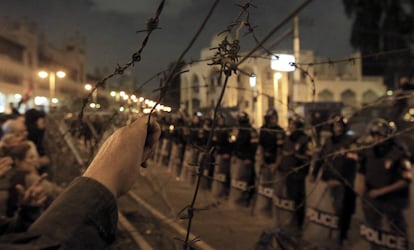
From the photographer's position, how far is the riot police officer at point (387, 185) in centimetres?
493

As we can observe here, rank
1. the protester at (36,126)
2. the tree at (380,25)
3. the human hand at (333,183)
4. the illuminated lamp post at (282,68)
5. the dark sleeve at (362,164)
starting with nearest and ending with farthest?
1. the illuminated lamp post at (282,68)
2. the dark sleeve at (362,164)
3. the human hand at (333,183)
4. the protester at (36,126)
5. the tree at (380,25)

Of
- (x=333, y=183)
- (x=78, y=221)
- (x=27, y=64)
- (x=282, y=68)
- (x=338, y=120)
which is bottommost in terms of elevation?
(x=333, y=183)

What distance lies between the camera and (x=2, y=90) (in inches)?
1714

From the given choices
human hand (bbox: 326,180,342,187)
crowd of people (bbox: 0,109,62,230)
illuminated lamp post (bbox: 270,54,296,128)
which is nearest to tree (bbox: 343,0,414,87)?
illuminated lamp post (bbox: 270,54,296,128)

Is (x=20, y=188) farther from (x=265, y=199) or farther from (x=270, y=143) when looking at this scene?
(x=270, y=143)

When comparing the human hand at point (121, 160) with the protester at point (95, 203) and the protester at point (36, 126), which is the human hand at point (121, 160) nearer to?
the protester at point (95, 203)

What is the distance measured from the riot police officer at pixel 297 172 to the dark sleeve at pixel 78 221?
230 inches

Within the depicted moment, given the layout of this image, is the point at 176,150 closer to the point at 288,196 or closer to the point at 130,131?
the point at 288,196

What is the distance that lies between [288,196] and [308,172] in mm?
585

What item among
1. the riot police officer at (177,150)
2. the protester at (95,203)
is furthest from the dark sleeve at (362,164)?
the riot police officer at (177,150)

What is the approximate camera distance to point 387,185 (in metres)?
5.00

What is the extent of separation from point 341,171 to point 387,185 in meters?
A: 1.36

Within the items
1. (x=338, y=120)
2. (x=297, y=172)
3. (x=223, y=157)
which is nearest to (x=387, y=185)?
(x=338, y=120)

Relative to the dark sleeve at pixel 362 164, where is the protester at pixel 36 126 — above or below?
above
